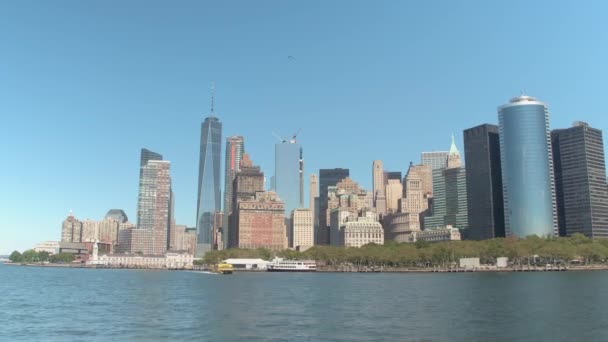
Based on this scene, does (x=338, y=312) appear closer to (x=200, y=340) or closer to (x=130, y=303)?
(x=200, y=340)

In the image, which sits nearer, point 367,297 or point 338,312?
point 338,312

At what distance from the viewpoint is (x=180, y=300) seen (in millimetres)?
99938

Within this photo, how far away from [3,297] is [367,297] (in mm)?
65250

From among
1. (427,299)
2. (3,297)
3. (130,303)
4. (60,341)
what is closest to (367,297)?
(427,299)

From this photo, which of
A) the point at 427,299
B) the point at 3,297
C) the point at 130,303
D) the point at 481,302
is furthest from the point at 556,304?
the point at 3,297

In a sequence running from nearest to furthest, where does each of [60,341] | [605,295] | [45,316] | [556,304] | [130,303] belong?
1. [60,341]
2. [45,316]
3. [556,304]
4. [130,303]
5. [605,295]

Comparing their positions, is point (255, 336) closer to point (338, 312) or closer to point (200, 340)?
point (200, 340)

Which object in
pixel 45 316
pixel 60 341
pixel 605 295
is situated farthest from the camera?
pixel 605 295

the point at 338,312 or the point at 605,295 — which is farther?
the point at 605,295

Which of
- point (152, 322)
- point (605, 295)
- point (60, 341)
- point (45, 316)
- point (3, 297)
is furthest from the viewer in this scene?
point (3, 297)

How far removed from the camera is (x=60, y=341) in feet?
181

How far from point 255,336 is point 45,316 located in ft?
107

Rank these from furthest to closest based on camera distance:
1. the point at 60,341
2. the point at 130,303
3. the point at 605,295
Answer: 1. the point at 605,295
2. the point at 130,303
3. the point at 60,341

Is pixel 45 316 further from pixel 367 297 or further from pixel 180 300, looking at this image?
pixel 367 297
